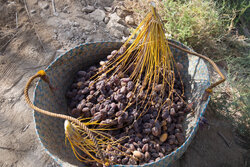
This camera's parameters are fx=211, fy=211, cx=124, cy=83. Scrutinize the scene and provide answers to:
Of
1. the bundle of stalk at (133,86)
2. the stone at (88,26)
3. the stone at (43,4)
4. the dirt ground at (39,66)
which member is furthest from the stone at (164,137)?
the stone at (43,4)

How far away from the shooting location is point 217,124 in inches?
82.7

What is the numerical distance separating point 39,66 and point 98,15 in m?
1.01

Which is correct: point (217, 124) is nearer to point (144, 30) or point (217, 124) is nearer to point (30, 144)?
point (144, 30)

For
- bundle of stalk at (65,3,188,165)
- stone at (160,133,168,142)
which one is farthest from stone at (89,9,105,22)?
stone at (160,133,168,142)

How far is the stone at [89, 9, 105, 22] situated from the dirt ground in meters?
0.03

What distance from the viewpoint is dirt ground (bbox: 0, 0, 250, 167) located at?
6.06 ft

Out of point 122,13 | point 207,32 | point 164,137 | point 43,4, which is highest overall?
point 43,4

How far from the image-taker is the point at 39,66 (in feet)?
7.36

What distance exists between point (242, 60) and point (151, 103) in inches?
60.0

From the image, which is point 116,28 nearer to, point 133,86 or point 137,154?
point 133,86

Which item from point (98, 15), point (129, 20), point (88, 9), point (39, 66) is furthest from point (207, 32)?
point (39, 66)

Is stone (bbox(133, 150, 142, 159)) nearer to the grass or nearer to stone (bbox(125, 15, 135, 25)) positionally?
the grass

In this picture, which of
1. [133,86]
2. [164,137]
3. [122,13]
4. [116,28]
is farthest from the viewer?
[122,13]

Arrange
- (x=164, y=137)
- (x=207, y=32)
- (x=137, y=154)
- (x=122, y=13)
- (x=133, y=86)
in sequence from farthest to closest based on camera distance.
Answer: (x=122, y=13) < (x=207, y=32) < (x=133, y=86) < (x=164, y=137) < (x=137, y=154)
